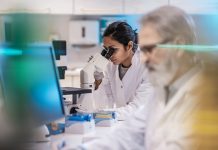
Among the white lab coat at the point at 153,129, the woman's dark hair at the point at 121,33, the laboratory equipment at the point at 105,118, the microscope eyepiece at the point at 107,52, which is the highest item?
the woman's dark hair at the point at 121,33

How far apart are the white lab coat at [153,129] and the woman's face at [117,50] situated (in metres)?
0.96

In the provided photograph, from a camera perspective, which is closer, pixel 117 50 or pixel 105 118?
pixel 105 118

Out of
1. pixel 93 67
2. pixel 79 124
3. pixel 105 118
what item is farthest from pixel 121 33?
pixel 79 124

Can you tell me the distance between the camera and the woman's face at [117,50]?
2215 mm

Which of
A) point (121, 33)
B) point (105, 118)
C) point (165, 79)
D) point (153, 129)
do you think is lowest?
point (105, 118)

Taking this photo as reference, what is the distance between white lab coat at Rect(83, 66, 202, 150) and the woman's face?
96 centimetres

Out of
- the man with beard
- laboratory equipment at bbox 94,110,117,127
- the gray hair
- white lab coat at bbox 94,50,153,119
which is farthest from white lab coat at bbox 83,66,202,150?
white lab coat at bbox 94,50,153,119

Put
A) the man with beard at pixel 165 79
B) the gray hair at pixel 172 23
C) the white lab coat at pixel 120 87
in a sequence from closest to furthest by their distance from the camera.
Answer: the man with beard at pixel 165 79, the gray hair at pixel 172 23, the white lab coat at pixel 120 87

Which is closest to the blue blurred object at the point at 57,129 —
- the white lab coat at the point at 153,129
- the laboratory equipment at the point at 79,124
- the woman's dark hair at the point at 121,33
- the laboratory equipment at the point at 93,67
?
the laboratory equipment at the point at 79,124

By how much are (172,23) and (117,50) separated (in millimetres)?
1229

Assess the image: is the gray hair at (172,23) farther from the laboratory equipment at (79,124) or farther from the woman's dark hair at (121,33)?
the woman's dark hair at (121,33)

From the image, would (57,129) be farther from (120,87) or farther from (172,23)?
(120,87)

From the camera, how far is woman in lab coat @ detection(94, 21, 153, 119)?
221cm

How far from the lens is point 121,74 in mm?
2396
